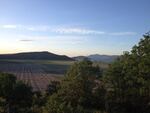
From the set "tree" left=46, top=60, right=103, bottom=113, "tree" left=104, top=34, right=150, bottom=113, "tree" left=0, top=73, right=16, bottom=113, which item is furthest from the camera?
"tree" left=46, top=60, right=103, bottom=113

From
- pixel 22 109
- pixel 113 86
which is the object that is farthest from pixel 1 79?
pixel 113 86

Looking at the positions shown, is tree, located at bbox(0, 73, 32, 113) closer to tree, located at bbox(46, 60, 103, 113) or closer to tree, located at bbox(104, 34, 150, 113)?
tree, located at bbox(46, 60, 103, 113)

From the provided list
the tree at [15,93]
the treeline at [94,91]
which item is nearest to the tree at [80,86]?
the treeline at [94,91]

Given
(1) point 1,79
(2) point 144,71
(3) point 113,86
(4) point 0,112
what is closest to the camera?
(4) point 0,112

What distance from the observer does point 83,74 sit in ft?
204

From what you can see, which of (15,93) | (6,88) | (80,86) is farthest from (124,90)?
(6,88)

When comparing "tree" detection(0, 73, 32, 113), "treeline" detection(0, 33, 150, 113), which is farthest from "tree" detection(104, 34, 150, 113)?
"tree" detection(0, 73, 32, 113)

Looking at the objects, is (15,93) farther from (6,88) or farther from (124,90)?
(124,90)

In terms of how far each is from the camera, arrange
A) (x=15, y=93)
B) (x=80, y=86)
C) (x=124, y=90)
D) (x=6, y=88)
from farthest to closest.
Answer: (x=124, y=90)
(x=80, y=86)
(x=6, y=88)
(x=15, y=93)

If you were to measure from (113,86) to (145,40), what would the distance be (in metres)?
15.6

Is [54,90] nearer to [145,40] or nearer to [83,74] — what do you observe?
[83,74]

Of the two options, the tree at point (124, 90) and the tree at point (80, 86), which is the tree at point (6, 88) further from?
the tree at point (124, 90)

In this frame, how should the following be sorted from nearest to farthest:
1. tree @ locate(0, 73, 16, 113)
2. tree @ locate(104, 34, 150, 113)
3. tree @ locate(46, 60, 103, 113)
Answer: tree @ locate(0, 73, 16, 113) < tree @ locate(104, 34, 150, 113) < tree @ locate(46, 60, 103, 113)

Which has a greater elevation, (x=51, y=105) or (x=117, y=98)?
(x=51, y=105)
